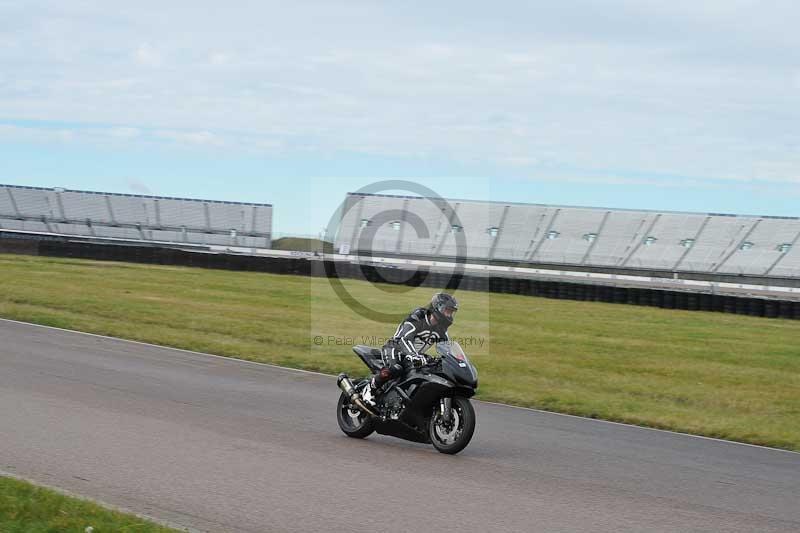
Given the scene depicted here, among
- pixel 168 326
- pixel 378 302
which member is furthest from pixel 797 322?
pixel 168 326

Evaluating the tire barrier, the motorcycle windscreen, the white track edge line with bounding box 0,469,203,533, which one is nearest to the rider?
the motorcycle windscreen

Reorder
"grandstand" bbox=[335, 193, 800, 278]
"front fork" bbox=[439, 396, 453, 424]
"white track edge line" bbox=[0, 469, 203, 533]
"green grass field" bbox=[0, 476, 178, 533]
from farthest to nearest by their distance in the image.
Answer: "grandstand" bbox=[335, 193, 800, 278] < "front fork" bbox=[439, 396, 453, 424] < "white track edge line" bbox=[0, 469, 203, 533] < "green grass field" bbox=[0, 476, 178, 533]

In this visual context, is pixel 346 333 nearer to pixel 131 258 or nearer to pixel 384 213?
pixel 131 258

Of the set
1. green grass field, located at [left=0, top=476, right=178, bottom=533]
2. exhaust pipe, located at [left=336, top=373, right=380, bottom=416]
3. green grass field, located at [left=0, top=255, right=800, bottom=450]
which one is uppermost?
green grass field, located at [left=0, top=476, right=178, bottom=533]

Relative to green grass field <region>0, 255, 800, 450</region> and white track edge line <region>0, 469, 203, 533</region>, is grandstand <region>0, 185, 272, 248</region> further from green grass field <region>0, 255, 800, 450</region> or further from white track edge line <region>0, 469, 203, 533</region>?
white track edge line <region>0, 469, 203, 533</region>

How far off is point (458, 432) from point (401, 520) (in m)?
2.71

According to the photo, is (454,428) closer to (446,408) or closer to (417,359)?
(446,408)

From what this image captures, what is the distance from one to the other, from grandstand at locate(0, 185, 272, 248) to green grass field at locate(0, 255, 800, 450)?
22.6 m

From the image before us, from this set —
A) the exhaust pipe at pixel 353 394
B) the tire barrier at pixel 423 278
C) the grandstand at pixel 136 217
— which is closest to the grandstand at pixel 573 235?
the grandstand at pixel 136 217

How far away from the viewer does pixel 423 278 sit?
3369 cm

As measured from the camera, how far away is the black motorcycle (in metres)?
8.95

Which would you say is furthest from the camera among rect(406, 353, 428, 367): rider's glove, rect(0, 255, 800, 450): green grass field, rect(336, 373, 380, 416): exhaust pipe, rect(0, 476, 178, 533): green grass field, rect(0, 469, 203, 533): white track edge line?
rect(0, 255, 800, 450): green grass field

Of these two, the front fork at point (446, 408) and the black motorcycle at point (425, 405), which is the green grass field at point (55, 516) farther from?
the front fork at point (446, 408)

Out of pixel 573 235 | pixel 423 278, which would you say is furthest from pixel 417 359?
pixel 573 235
